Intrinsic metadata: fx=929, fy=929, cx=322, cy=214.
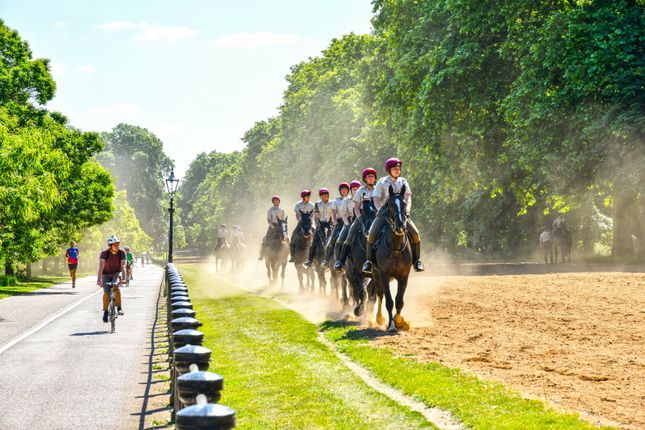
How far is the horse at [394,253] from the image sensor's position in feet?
51.4

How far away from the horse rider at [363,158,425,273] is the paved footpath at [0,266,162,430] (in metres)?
4.37

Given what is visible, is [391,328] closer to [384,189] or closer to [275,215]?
[384,189]

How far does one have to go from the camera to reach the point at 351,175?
212 ft

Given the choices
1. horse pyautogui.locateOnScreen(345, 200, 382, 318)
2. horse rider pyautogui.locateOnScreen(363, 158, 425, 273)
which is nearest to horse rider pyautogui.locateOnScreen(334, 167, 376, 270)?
horse pyautogui.locateOnScreen(345, 200, 382, 318)

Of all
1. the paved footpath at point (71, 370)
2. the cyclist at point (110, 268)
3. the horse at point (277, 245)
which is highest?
the horse at point (277, 245)

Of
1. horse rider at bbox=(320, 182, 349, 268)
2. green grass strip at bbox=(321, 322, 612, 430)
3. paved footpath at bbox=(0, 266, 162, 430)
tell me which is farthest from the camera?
horse rider at bbox=(320, 182, 349, 268)

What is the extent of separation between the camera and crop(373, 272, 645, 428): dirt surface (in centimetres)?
985

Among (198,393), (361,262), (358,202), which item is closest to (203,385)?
(198,393)

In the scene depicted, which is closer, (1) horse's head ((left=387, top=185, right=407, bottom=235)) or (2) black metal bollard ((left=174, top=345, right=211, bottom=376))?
(2) black metal bollard ((left=174, top=345, right=211, bottom=376))

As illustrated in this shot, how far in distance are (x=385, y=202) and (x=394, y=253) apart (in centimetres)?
97

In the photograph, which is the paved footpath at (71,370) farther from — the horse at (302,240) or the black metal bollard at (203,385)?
the horse at (302,240)

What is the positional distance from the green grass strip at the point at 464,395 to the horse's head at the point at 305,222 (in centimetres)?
1307

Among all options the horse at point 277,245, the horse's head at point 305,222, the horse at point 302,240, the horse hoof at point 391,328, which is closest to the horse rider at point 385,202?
the horse hoof at point 391,328

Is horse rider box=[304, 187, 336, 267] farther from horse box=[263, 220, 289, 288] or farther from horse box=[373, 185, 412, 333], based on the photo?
horse box=[373, 185, 412, 333]
